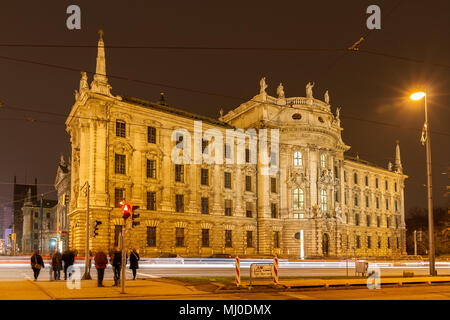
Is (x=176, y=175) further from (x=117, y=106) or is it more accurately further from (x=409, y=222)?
(x=409, y=222)

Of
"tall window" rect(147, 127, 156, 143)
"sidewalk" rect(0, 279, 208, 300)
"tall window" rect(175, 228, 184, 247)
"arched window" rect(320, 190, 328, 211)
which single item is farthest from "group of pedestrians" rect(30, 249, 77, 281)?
"arched window" rect(320, 190, 328, 211)

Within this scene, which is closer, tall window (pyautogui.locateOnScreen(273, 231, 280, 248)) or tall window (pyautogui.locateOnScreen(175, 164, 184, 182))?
tall window (pyautogui.locateOnScreen(175, 164, 184, 182))

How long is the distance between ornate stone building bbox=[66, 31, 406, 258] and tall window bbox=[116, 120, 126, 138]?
103mm

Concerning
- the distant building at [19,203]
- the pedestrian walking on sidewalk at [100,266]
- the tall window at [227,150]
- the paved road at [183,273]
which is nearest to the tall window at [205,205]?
the tall window at [227,150]

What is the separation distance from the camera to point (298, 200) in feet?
201

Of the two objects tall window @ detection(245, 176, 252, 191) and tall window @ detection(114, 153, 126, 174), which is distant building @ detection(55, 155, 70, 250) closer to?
tall window @ detection(114, 153, 126, 174)

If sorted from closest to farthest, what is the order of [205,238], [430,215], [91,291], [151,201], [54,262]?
[91,291], [54,262], [430,215], [151,201], [205,238]

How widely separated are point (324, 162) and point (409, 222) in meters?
74.5

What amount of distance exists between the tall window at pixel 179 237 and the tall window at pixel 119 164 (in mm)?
9128

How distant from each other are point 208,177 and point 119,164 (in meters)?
11.7

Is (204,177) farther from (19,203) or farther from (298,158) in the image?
(19,203)

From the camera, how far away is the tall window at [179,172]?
172 ft

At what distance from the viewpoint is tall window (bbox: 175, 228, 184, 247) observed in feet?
167

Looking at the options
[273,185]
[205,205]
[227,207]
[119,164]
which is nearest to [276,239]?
[273,185]
